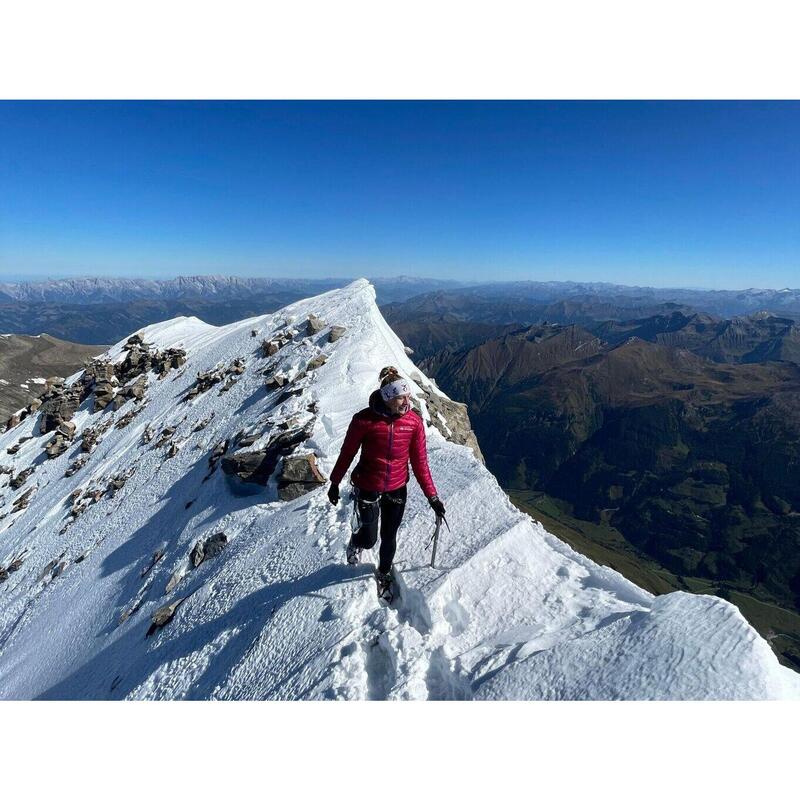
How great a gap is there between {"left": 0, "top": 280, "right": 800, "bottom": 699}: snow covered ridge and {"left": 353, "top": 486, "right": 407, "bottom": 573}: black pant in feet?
2.33

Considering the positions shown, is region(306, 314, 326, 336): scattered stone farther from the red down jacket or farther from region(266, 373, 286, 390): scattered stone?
the red down jacket

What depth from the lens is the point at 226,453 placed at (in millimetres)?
17109

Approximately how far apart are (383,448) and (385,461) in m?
0.24

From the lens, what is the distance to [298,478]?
12.2 meters

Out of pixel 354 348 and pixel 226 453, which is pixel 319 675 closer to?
pixel 226 453

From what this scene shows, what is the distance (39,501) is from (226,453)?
18460 millimetres

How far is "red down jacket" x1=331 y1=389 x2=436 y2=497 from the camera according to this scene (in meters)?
6.69

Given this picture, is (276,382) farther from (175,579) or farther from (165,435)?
(175,579)

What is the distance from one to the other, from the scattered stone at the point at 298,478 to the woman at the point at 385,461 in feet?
15.0

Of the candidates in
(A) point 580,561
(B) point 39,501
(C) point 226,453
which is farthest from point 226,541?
(B) point 39,501

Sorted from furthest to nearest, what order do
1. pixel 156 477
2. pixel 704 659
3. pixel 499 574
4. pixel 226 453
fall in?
pixel 156 477, pixel 226 453, pixel 499 574, pixel 704 659

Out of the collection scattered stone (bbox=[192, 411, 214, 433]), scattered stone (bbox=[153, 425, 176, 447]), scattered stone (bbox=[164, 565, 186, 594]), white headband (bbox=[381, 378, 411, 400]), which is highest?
white headband (bbox=[381, 378, 411, 400])

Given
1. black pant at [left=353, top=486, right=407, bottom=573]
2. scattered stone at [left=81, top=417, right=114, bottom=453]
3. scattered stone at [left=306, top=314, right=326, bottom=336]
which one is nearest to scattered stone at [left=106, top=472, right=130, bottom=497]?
scattered stone at [left=81, top=417, right=114, bottom=453]

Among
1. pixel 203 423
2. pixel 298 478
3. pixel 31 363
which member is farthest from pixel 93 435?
pixel 31 363
